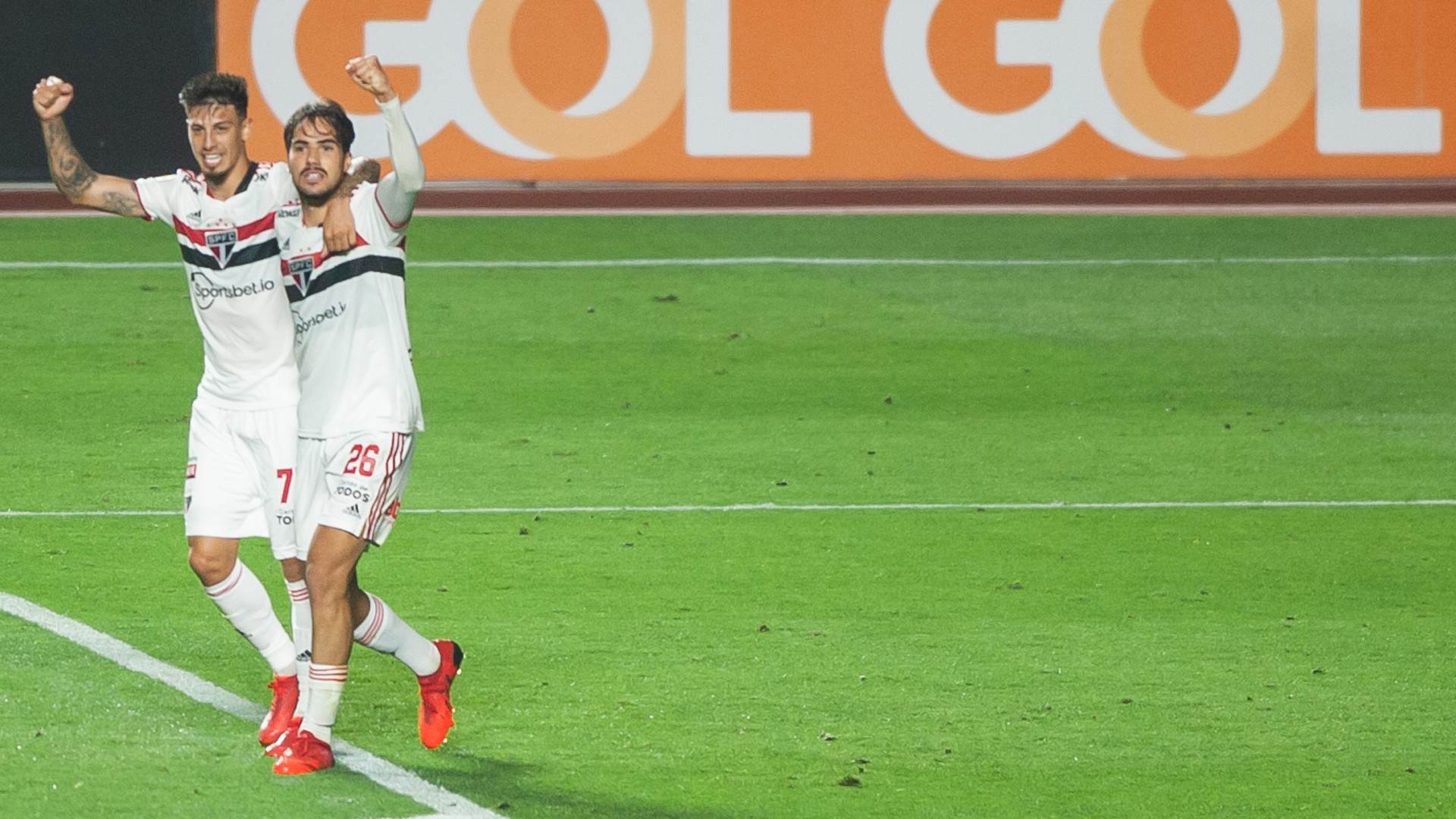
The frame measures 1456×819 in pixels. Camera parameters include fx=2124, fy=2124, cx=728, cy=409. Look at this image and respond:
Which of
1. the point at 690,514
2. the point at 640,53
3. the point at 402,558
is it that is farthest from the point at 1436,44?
the point at 402,558

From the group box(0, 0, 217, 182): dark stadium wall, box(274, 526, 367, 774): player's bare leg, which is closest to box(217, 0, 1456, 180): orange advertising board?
box(0, 0, 217, 182): dark stadium wall

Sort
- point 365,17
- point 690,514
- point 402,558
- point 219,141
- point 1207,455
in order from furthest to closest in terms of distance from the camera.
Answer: point 365,17, point 1207,455, point 690,514, point 402,558, point 219,141

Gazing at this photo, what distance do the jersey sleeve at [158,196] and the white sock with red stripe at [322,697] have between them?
4.72 ft

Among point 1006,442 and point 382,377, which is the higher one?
point 382,377

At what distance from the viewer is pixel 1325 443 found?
11.3 meters

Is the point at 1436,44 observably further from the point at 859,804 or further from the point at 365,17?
the point at 859,804

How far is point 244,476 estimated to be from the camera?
637 centimetres

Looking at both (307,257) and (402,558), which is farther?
(402,558)

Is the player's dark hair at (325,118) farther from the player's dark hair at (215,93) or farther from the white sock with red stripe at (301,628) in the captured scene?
the white sock with red stripe at (301,628)

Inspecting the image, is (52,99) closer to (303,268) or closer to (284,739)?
(303,268)

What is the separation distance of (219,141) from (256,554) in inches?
117

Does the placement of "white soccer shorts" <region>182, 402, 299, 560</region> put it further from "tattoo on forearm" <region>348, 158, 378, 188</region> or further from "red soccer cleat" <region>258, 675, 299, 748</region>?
"tattoo on forearm" <region>348, 158, 378, 188</region>

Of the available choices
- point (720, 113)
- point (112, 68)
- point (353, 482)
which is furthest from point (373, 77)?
point (112, 68)

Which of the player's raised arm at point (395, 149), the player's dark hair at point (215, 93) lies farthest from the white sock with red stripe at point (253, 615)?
the player's dark hair at point (215, 93)
